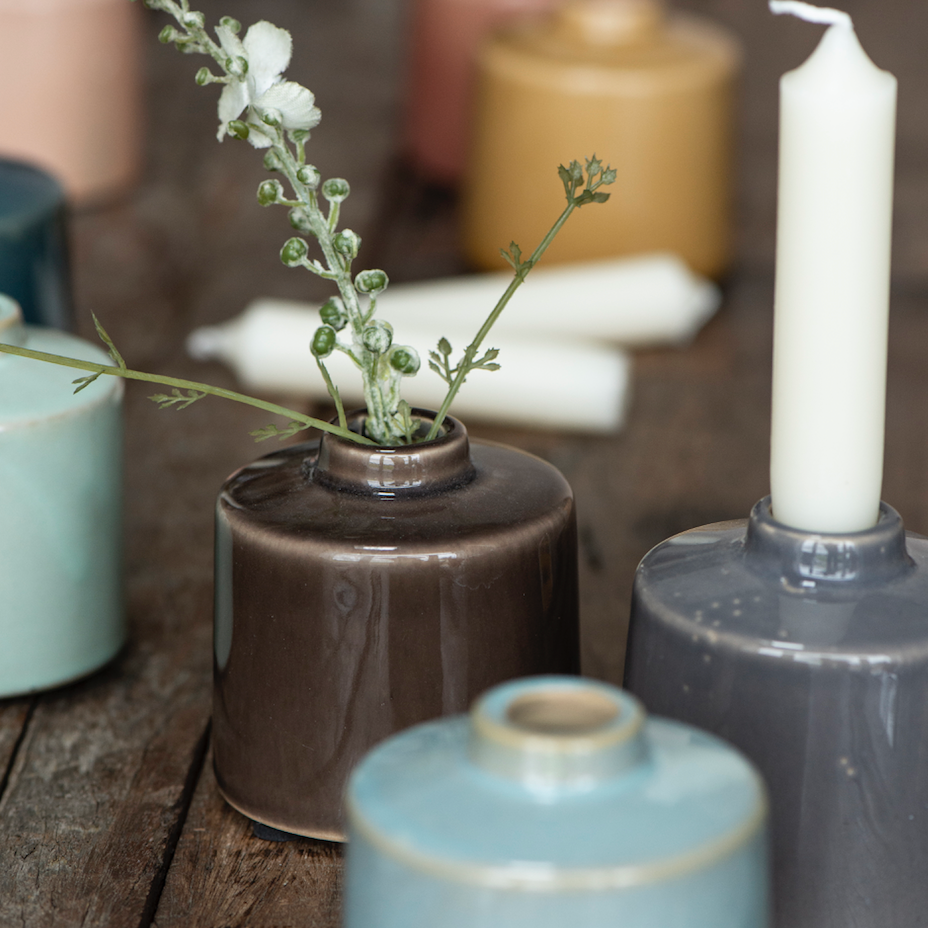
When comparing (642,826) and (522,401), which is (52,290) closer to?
(522,401)

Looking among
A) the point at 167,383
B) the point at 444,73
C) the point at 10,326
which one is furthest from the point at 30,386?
the point at 444,73

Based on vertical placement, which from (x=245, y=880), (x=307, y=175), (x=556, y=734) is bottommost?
(x=245, y=880)

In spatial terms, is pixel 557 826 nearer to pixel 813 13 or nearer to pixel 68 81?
pixel 813 13

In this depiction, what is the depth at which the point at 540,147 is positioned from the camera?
102 cm

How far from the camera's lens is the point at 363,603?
16.1 inches

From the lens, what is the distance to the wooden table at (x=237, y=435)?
1.47 feet

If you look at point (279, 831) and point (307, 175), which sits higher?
point (307, 175)

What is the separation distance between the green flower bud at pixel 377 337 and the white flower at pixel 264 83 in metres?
0.06

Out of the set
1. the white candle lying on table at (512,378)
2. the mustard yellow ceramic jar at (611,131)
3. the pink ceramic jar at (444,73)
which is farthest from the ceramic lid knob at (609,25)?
the white candle lying on table at (512,378)

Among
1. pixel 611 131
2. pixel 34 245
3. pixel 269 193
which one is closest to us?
pixel 269 193

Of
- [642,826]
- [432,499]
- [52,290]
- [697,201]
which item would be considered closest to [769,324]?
[697,201]

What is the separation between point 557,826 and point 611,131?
0.79 m

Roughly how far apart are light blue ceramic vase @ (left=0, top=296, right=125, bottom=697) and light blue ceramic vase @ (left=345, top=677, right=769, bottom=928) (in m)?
0.25

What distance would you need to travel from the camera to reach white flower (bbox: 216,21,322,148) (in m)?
0.39
